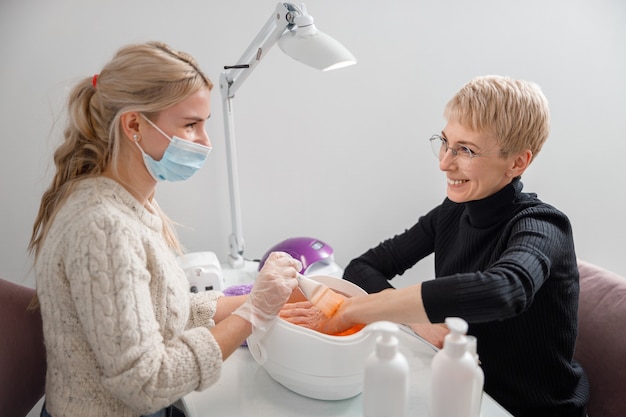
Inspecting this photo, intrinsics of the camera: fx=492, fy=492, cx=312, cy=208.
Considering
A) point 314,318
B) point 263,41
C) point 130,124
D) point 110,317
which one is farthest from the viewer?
point 263,41

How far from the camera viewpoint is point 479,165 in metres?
1.19

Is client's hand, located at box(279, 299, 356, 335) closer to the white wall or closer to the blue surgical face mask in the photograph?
the blue surgical face mask

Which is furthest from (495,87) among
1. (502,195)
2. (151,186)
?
(151,186)

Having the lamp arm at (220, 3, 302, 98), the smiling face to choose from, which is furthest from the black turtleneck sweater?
the lamp arm at (220, 3, 302, 98)

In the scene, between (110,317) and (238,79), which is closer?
(110,317)

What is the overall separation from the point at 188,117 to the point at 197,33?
0.91 metres

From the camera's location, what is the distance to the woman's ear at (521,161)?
1197mm

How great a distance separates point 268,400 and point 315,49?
2.48 feet

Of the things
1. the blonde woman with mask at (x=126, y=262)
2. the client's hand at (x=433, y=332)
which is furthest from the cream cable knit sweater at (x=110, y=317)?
the client's hand at (x=433, y=332)

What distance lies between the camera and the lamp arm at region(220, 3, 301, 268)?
1125 mm

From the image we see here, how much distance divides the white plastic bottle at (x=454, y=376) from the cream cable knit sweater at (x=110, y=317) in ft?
1.40

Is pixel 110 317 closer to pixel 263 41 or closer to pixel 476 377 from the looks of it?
pixel 476 377

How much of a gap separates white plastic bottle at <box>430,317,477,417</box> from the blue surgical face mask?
2.09 feet

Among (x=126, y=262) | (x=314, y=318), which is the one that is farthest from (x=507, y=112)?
(x=126, y=262)
